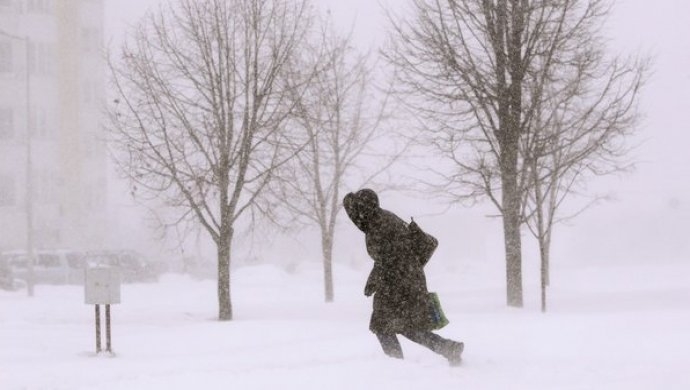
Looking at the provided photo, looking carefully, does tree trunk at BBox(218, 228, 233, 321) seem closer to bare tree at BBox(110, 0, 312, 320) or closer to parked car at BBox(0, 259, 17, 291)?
bare tree at BBox(110, 0, 312, 320)

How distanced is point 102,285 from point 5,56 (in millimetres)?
39763

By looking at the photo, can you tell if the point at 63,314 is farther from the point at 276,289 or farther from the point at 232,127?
the point at 276,289

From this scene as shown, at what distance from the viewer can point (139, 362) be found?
9.17m

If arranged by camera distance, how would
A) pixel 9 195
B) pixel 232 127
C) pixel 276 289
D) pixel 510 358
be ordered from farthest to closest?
pixel 9 195 → pixel 276 289 → pixel 232 127 → pixel 510 358

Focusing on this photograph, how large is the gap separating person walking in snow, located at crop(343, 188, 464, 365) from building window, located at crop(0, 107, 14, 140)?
4277 centimetres

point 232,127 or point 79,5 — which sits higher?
point 79,5

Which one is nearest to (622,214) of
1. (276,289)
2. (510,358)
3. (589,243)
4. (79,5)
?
(589,243)

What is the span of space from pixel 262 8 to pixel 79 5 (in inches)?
1589

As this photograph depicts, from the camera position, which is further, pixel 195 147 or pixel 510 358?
pixel 195 147

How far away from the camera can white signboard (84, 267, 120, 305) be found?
33.3 feet

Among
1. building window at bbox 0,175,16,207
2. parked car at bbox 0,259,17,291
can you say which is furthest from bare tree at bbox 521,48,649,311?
building window at bbox 0,175,16,207

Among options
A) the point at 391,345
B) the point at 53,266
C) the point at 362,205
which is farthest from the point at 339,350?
the point at 53,266

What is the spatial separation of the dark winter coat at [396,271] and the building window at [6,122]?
4277 cm

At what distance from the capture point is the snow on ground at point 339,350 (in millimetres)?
6906
